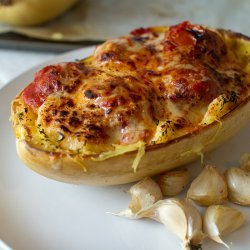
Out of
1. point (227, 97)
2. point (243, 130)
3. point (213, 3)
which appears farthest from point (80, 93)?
point (213, 3)

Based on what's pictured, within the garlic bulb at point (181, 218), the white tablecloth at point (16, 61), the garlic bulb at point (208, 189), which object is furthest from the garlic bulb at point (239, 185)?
the white tablecloth at point (16, 61)

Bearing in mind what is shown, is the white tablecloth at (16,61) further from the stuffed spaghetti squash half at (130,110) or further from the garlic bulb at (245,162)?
the garlic bulb at (245,162)

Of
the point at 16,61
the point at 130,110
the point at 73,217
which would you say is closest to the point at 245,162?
the point at 130,110

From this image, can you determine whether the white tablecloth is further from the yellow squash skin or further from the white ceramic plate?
the white ceramic plate

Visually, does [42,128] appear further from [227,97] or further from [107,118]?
[227,97]

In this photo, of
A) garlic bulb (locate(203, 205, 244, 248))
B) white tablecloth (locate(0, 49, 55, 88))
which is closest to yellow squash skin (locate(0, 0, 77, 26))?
white tablecloth (locate(0, 49, 55, 88))
